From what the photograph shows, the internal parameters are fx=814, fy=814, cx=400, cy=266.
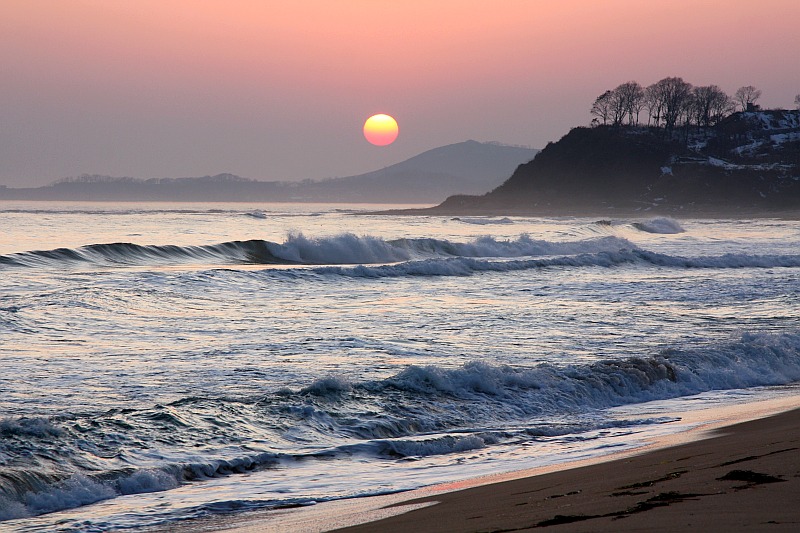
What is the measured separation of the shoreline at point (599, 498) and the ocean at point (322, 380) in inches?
14.5

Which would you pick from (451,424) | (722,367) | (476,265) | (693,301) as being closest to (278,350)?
(451,424)

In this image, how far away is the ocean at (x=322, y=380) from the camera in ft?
19.5

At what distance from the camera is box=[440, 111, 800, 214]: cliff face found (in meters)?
111

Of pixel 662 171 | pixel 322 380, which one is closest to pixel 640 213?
pixel 662 171

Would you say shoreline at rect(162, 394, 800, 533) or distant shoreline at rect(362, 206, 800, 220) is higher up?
distant shoreline at rect(362, 206, 800, 220)

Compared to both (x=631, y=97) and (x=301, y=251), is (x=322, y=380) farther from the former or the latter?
(x=631, y=97)

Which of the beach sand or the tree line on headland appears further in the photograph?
the tree line on headland

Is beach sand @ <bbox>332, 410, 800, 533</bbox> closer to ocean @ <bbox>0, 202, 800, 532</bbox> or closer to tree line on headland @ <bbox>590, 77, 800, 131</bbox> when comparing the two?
ocean @ <bbox>0, 202, 800, 532</bbox>

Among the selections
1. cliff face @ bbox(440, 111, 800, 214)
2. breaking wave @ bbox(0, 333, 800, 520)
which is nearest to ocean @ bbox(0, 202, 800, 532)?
breaking wave @ bbox(0, 333, 800, 520)

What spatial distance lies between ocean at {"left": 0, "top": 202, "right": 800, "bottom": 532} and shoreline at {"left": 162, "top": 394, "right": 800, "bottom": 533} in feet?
1.21

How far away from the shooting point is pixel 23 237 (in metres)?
32.3

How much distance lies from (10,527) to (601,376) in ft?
21.7

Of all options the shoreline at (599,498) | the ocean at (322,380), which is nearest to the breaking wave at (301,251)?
the ocean at (322,380)

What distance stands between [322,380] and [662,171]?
4762 inches
